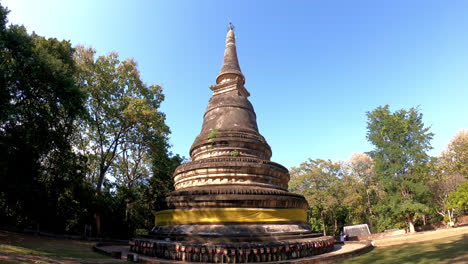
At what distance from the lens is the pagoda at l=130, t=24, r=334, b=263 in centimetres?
873

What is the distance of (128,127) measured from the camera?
23.8m

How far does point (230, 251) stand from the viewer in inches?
331

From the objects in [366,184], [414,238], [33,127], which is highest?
[33,127]

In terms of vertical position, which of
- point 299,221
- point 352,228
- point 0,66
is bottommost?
point 352,228

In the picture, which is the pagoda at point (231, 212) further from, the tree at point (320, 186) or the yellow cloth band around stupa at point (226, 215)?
the tree at point (320, 186)

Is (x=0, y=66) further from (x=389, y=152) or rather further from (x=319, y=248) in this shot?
(x=389, y=152)

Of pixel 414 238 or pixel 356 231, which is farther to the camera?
pixel 356 231

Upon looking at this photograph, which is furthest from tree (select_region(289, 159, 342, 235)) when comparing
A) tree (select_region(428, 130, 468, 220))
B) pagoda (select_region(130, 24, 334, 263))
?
pagoda (select_region(130, 24, 334, 263))

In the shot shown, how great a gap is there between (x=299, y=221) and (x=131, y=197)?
1775cm

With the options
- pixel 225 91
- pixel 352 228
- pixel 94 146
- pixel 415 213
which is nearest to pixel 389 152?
pixel 415 213

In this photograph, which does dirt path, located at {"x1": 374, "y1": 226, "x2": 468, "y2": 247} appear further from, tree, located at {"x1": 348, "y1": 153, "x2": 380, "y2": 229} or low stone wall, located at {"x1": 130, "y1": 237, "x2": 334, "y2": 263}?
tree, located at {"x1": 348, "y1": 153, "x2": 380, "y2": 229}

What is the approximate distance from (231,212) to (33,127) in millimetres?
12369

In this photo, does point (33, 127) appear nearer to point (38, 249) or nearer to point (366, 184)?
point (38, 249)

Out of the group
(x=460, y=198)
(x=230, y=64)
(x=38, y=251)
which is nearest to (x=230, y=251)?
(x=38, y=251)
